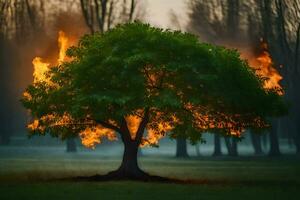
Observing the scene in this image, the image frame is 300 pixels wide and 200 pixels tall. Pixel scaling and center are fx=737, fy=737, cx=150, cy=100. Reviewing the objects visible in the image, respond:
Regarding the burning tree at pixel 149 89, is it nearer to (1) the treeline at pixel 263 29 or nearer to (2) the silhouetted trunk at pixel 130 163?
(2) the silhouetted trunk at pixel 130 163

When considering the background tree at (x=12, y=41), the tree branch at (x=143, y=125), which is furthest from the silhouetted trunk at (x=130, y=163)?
the background tree at (x=12, y=41)

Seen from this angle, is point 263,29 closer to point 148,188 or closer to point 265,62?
point 265,62

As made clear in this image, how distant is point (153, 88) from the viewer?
4466 centimetres

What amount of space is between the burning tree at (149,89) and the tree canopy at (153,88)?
5 cm

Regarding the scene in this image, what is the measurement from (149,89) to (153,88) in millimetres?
450

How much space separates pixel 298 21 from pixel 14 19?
31.5 m

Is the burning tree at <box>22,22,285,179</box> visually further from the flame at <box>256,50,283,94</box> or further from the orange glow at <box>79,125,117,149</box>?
the flame at <box>256,50,283,94</box>

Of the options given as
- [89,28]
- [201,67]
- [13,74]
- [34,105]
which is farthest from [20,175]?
[13,74]

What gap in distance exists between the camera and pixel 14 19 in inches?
3280

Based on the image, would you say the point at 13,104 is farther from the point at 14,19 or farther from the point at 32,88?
the point at 32,88

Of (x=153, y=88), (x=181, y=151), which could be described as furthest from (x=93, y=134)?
(x=181, y=151)

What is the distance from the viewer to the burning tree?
42.8 metres

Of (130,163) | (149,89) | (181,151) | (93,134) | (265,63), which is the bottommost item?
(130,163)

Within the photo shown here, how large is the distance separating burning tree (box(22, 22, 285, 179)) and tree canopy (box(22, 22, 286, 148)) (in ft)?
0.17
